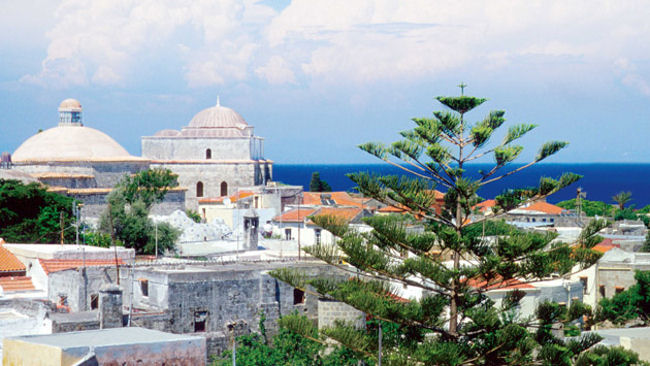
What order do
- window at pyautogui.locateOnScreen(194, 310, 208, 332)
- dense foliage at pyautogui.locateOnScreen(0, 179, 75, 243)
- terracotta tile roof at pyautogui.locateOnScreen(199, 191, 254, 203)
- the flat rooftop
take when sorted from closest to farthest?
the flat rooftop → window at pyautogui.locateOnScreen(194, 310, 208, 332) → dense foliage at pyautogui.locateOnScreen(0, 179, 75, 243) → terracotta tile roof at pyautogui.locateOnScreen(199, 191, 254, 203)

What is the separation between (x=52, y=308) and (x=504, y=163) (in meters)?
9.21

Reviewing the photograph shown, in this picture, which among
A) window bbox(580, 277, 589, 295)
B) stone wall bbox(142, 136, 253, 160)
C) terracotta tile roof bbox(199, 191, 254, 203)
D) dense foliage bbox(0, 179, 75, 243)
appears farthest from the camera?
stone wall bbox(142, 136, 253, 160)

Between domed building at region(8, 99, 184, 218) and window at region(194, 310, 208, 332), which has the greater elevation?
domed building at region(8, 99, 184, 218)

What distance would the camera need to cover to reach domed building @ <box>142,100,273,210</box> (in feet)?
175

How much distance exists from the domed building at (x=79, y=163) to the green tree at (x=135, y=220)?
1421mm

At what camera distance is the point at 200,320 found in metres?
20.4

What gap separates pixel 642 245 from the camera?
31344mm

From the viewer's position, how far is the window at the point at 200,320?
2027 centimetres

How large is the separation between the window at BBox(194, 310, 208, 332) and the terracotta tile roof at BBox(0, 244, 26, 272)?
5488 mm

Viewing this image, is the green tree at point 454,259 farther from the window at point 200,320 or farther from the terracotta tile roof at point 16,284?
the terracotta tile roof at point 16,284

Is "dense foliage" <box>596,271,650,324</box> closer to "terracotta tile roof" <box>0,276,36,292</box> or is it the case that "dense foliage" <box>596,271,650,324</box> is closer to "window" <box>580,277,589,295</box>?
"window" <box>580,277,589,295</box>

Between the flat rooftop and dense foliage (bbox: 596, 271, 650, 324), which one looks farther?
dense foliage (bbox: 596, 271, 650, 324)

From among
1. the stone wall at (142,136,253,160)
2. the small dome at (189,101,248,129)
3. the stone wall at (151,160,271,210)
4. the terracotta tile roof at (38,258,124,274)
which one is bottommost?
the terracotta tile roof at (38,258,124,274)

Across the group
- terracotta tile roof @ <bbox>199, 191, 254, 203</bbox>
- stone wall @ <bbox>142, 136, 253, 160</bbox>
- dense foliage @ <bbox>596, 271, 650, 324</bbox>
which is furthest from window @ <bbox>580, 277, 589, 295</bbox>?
stone wall @ <bbox>142, 136, 253, 160</bbox>
